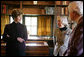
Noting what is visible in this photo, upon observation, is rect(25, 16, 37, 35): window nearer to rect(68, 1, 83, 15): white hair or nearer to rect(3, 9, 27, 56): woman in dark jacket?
rect(3, 9, 27, 56): woman in dark jacket

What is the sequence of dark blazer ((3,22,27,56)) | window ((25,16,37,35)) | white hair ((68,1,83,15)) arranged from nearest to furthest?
white hair ((68,1,83,15)) < dark blazer ((3,22,27,56)) < window ((25,16,37,35))

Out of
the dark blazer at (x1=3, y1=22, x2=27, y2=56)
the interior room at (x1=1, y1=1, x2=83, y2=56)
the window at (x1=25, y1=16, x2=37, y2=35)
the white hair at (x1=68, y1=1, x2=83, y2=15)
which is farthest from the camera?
the window at (x1=25, y1=16, x2=37, y2=35)

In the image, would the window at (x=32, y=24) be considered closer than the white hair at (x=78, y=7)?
No

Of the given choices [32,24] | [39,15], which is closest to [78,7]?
[39,15]

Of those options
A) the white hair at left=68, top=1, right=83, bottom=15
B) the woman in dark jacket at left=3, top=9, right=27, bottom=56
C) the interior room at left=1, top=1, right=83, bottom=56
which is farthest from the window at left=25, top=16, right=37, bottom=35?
the white hair at left=68, top=1, right=83, bottom=15

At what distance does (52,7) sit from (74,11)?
3547 mm

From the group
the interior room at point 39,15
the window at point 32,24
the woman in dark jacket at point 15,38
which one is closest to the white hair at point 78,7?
the woman in dark jacket at point 15,38

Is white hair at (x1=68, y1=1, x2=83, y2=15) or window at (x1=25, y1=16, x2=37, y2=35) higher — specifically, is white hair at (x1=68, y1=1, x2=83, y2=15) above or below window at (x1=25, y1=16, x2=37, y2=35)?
above

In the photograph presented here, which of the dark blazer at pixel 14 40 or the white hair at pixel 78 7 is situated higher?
the white hair at pixel 78 7

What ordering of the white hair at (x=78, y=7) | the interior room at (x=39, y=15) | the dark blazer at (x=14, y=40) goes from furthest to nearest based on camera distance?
1. the interior room at (x=39, y=15)
2. the dark blazer at (x=14, y=40)
3. the white hair at (x=78, y=7)

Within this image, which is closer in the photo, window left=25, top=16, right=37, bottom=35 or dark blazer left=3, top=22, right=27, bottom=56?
dark blazer left=3, top=22, right=27, bottom=56

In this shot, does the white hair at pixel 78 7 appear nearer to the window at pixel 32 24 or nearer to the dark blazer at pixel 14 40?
the dark blazer at pixel 14 40

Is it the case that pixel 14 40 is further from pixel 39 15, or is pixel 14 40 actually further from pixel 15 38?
pixel 39 15

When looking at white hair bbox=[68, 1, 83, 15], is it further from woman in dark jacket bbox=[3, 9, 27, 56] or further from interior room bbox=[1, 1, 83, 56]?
interior room bbox=[1, 1, 83, 56]
